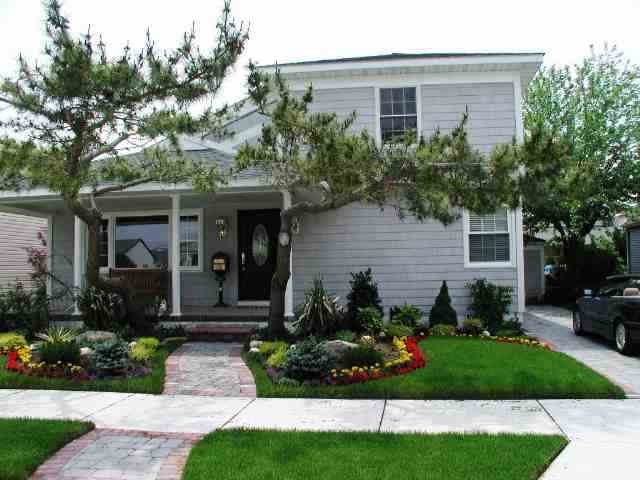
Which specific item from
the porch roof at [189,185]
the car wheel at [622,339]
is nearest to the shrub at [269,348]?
the porch roof at [189,185]

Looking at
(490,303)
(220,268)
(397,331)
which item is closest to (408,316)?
(397,331)

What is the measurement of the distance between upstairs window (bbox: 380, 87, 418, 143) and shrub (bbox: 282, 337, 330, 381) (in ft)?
20.2

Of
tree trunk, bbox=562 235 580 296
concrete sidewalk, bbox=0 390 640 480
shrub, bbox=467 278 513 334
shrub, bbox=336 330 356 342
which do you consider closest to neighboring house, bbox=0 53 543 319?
shrub, bbox=467 278 513 334

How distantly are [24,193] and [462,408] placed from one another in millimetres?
10035

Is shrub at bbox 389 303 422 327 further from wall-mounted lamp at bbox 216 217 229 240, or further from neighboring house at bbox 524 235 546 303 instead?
neighboring house at bbox 524 235 546 303

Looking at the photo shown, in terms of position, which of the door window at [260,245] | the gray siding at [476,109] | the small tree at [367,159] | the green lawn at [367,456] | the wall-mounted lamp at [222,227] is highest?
the gray siding at [476,109]

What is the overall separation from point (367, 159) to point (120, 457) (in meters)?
4.56

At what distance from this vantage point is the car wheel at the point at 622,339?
9.23 metres

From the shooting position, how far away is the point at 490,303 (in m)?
11.3

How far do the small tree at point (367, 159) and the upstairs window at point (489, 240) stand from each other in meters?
4.21

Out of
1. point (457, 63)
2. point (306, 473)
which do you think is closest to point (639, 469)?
point (306, 473)

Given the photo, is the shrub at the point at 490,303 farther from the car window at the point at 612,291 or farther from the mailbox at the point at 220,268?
the mailbox at the point at 220,268

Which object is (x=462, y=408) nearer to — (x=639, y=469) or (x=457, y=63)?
(x=639, y=469)

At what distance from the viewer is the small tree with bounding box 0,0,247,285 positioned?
6809 mm
